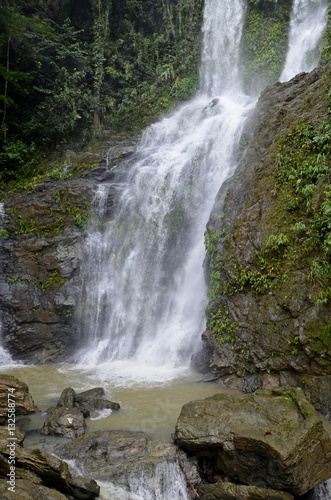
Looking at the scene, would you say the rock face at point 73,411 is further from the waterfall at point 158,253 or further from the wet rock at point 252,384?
the waterfall at point 158,253

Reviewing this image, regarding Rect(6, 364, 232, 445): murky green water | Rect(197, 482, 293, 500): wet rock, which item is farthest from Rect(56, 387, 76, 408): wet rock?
Rect(197, 482, 293, 500): wet rock

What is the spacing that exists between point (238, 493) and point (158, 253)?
32.8 feet

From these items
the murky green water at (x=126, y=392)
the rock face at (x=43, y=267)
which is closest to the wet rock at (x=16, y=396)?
the murky green water at (x=126, y=392)

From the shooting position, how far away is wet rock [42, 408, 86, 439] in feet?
21.5

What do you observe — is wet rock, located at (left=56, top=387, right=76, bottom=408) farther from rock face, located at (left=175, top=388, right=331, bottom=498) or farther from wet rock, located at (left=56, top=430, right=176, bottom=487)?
rock face, located at (left=175, top=388, right=331, bottom=498)

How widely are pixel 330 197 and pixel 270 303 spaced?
292 cm

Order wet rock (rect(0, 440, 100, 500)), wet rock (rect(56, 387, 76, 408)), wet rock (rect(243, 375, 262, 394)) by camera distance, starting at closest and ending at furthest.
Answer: wet rock (rect(0, 440, 100, 500)) < wet rock (rect(56, 387, 76, 408)) < wet rock (rect(243, 375, 262, 394))

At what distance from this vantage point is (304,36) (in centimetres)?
2175

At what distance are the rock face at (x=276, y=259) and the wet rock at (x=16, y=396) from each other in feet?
15.3

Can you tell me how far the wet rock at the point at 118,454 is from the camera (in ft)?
17.4

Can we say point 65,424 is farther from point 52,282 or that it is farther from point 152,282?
point 52,282

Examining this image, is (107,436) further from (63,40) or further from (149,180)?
Answer: (63,40)

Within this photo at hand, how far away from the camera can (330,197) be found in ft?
26.8

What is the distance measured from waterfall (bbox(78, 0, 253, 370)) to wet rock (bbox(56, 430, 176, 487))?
16.6 ft
